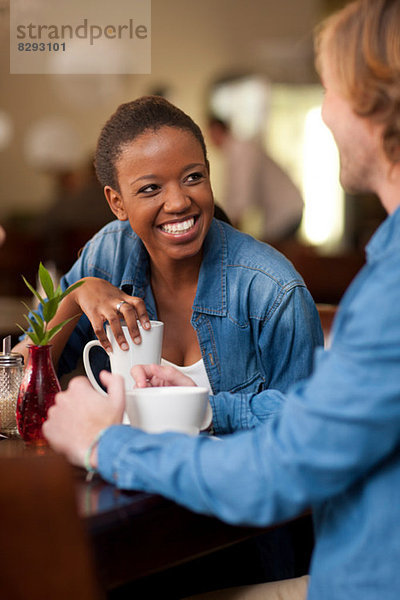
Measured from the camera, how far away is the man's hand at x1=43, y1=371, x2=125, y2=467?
91cm

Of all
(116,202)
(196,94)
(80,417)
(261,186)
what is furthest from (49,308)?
(196,94)

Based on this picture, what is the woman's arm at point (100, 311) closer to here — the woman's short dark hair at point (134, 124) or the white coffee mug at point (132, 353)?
the white coffee mug at point (132, 353)

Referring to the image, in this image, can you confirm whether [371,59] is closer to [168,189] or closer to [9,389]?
[168,189]

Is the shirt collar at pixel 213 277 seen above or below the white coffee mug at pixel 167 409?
above

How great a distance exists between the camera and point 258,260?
4.64 ft

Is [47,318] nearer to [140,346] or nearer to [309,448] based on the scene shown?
[140,346]

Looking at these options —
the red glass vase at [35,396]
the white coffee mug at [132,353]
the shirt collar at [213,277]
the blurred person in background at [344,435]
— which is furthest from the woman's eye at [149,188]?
the blurred person in background at [344,435]

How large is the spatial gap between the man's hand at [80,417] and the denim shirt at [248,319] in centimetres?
46

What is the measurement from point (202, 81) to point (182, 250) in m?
6.10

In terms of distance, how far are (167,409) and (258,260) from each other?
1.69 feet

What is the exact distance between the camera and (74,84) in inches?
284

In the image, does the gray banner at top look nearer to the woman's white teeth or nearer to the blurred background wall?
the woman's white teeth

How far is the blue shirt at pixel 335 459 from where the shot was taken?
74cm

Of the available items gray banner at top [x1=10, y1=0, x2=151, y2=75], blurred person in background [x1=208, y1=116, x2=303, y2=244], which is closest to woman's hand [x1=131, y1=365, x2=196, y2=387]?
gray banner at top [x1=10, y1=0, x2=151, y2=75]
